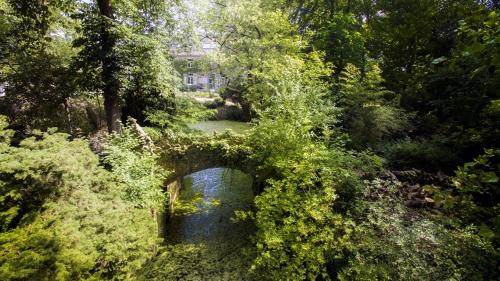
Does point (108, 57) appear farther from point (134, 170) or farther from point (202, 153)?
point (202, 153)

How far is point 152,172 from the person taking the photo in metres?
6.43

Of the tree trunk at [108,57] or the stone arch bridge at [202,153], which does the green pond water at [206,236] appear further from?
the tree trunk at [108,57]

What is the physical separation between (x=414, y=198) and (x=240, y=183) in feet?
23.6

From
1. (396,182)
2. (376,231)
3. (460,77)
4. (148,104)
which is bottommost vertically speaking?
(376,231)

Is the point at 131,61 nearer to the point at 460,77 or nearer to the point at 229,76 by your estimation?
the point at 460,77

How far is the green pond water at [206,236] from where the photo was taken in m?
6.19

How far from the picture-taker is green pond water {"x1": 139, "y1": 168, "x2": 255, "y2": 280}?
6188 millimetres

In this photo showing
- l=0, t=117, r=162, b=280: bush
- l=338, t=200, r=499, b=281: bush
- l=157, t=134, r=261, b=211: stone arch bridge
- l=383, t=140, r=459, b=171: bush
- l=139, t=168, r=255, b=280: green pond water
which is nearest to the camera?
l=0, t=117, r=162, b=280: bush

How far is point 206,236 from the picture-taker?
7648mm

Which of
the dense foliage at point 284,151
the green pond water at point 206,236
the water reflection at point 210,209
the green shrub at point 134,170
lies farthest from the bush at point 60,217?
the water reflection at point 210,209

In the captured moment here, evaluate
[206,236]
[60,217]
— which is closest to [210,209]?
[206,236]

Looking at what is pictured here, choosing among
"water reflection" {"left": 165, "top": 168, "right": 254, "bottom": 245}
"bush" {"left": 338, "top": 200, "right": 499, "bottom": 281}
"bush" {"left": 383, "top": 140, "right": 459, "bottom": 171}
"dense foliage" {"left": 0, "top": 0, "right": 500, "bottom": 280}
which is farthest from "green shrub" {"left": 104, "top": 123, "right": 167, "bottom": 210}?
"bush" {"left": 383, "top": 140, "right": 459, "bottom": 171}

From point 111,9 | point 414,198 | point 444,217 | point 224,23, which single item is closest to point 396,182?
point 414,198

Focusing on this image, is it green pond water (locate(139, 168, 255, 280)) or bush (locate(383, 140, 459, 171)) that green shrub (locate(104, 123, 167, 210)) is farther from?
bush (locate(383, 140, 459, 171))
